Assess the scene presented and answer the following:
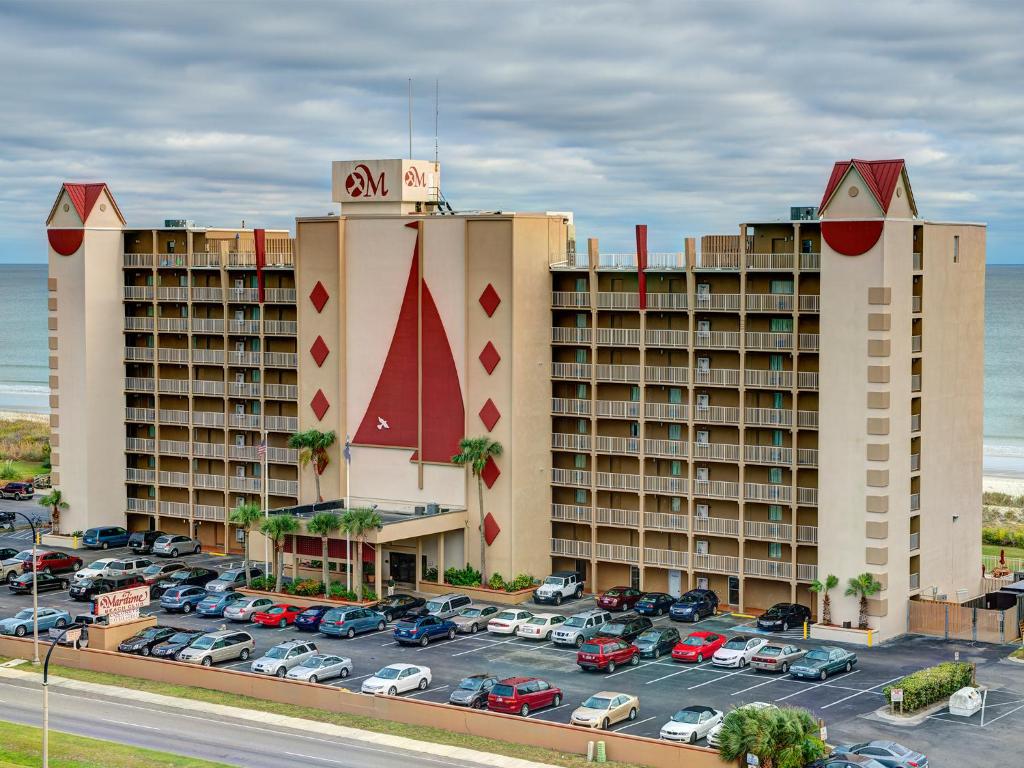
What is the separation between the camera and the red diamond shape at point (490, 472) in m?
89.1

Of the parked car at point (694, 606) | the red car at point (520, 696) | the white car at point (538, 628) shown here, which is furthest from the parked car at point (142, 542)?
the red car at point (520, 696)

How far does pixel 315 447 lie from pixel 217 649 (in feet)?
77.9

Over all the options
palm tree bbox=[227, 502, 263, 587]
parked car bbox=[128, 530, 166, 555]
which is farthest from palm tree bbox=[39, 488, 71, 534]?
palm tree bbox=[227, 502, 263, 587]

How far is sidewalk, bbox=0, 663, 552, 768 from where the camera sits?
193 ft

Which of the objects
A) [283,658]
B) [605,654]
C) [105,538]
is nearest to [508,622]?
[605,654]

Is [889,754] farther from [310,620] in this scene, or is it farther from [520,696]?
[310,620]

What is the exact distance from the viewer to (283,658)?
7062 cm

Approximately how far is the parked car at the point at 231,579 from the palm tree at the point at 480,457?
1480cm

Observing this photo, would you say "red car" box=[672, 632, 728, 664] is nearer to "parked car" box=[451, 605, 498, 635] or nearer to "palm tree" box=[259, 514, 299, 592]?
"parked car" box=[451, 605, 498, 635]

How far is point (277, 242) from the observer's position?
100312mm

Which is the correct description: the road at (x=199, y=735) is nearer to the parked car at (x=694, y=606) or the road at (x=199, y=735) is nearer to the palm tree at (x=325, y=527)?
the palm tree at (x=325, y=527)

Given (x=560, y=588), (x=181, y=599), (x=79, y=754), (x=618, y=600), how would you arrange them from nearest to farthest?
1. (x=79, y=754)
2. (x=618, y=600)
3. (x=181, y=599)
4. (x=560, y=588)

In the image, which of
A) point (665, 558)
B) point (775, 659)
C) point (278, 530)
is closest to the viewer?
point (775, 659)

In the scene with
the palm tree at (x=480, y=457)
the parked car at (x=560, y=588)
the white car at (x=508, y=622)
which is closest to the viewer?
the white car at (x=508, y=622)
